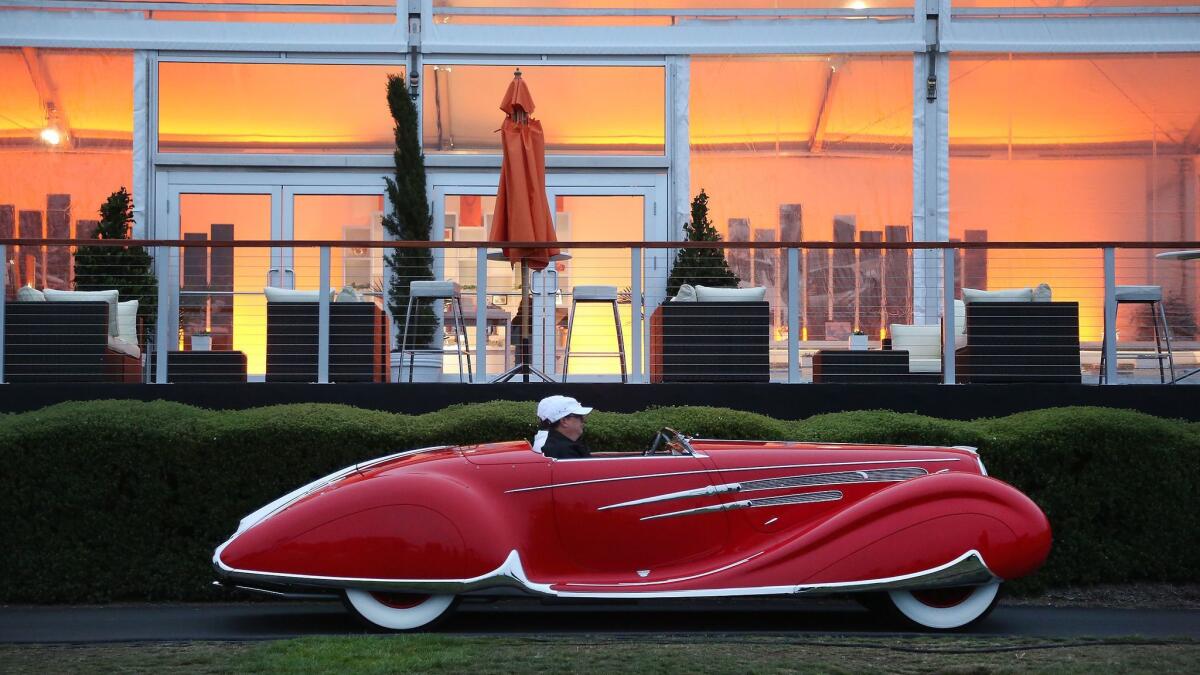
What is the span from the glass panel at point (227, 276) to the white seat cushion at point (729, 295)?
5.50 metres

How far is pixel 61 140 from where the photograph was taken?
50.1 feet

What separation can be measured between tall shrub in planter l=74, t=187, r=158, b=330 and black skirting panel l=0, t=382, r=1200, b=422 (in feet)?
9.20

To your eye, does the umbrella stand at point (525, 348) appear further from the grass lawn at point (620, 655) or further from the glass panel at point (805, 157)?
the glass panel at point (805, 157)

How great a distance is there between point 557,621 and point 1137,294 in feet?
19.1

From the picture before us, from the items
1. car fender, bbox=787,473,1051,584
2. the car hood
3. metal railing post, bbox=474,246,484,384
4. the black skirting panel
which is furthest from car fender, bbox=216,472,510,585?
metal railing post, bbox=474,246,484,384

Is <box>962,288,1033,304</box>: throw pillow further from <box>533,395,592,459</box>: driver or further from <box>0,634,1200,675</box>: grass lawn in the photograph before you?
<box>0,634,1200,675</box>: grass lawn

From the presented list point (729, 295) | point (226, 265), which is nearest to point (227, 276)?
point (226, 265)

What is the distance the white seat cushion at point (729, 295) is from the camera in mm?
11227

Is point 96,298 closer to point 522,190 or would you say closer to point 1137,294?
point 522,190

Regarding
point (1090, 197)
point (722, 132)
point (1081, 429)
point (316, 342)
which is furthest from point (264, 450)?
point (1090, 197)

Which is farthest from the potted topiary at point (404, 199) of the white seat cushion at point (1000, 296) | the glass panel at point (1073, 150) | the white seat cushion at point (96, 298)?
the glass panel at point (1073, 150)

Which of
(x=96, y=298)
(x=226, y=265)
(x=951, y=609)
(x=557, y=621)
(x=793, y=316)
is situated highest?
(x=226, y=265)

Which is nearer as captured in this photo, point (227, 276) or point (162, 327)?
point (162, 327)

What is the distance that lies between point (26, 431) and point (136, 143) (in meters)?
7.18
